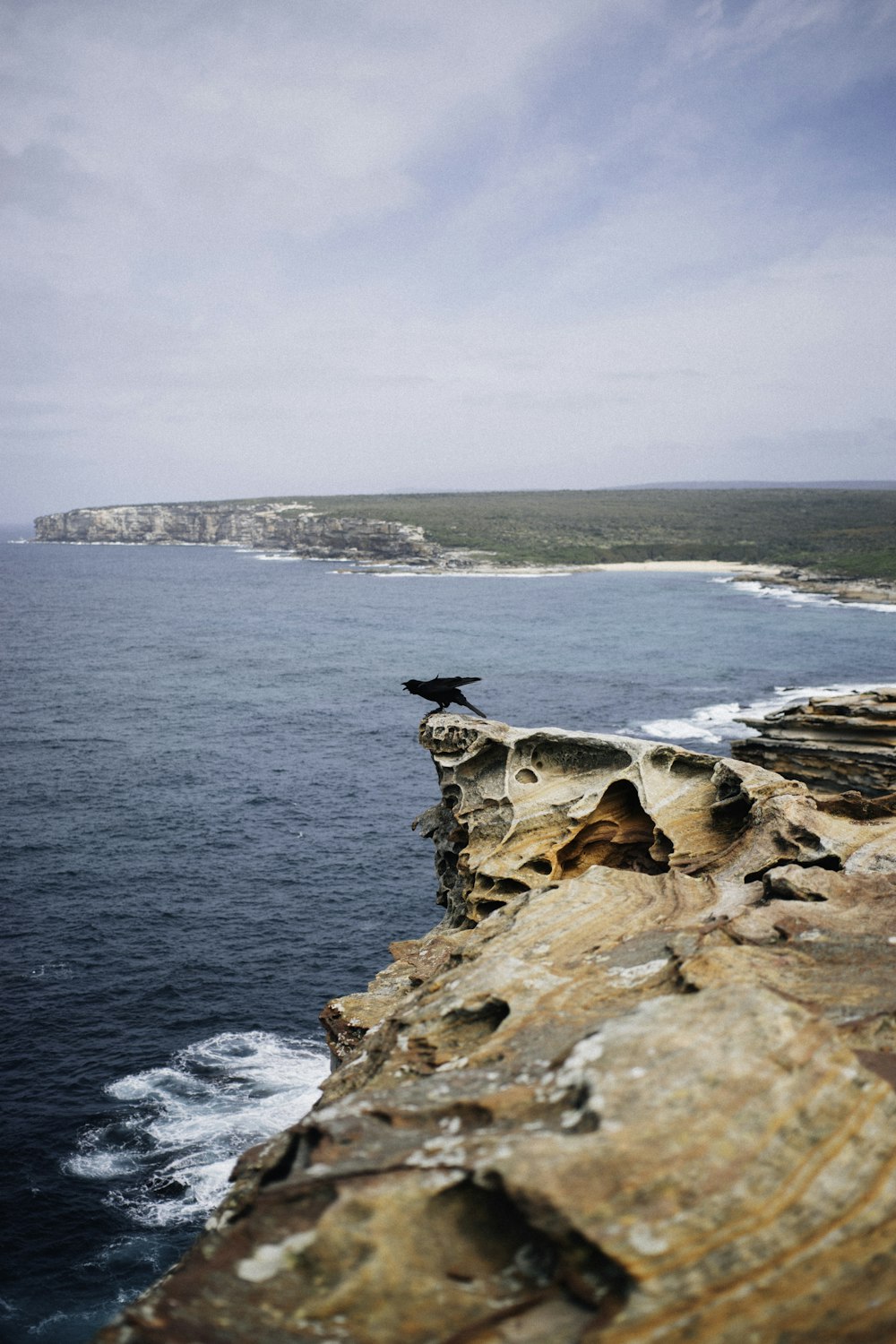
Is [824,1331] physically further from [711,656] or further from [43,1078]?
[711,656]

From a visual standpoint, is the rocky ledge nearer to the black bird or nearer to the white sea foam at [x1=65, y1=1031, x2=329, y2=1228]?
the black bird

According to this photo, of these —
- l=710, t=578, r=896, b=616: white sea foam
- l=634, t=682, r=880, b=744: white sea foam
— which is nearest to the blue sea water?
l=634, t=682, r=880, b=744: white sea foam

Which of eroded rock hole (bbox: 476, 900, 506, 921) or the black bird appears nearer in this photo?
eroded rock hole (bbox: 476, 900, 506, 921)

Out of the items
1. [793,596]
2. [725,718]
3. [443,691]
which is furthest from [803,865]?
[793,596]

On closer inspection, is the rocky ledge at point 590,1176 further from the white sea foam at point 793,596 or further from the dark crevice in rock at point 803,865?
the white sea foam at point 793,596

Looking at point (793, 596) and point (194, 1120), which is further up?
point (793, 596)

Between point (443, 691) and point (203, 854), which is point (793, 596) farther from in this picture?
point (443, 691)

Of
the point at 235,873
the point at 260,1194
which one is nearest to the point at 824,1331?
the point at 260,1194
